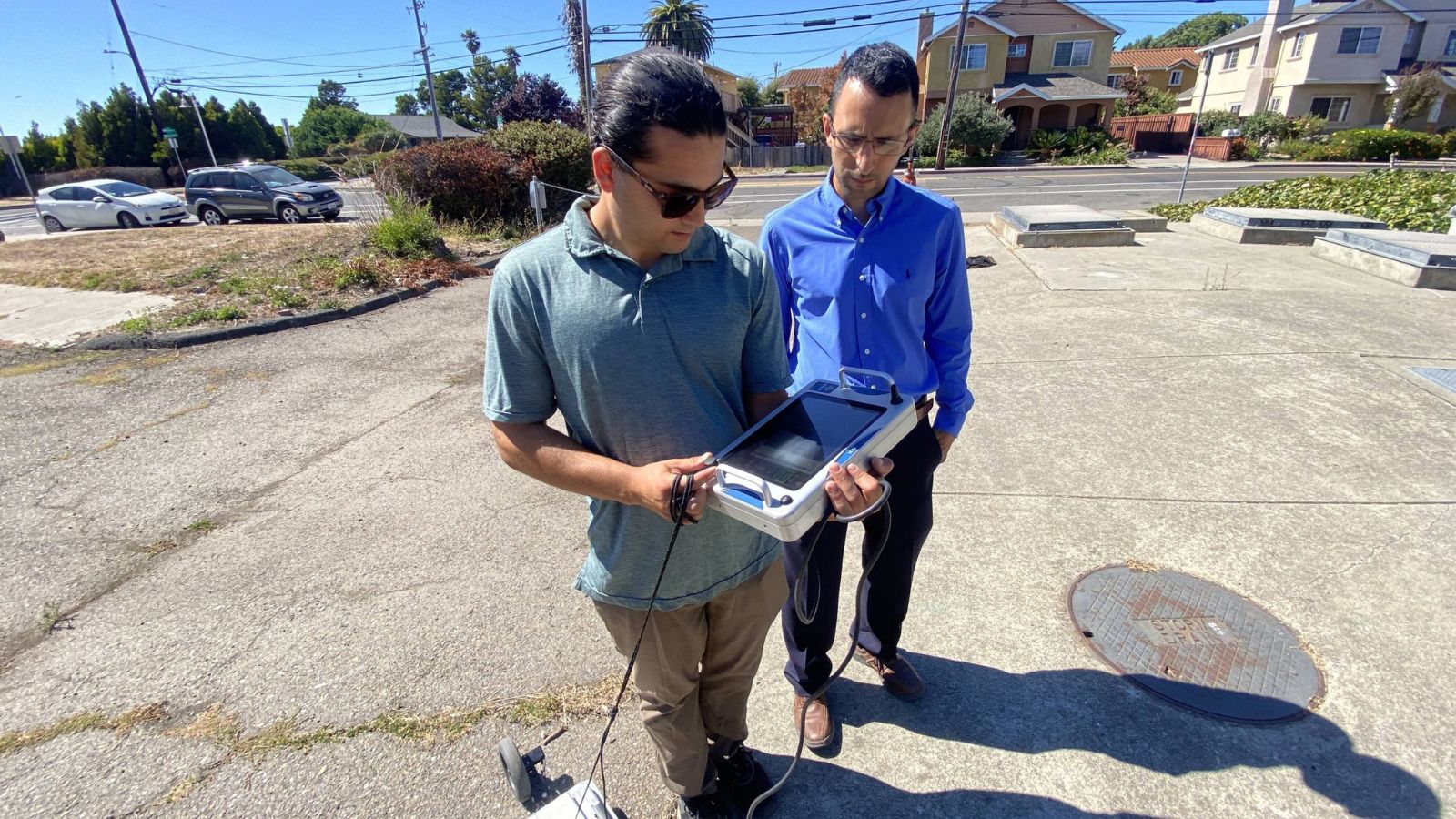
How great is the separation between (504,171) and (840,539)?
468 inches

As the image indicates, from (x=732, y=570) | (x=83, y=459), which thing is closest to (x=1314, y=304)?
(x=732, y=570)

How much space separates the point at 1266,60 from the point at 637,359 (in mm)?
52051

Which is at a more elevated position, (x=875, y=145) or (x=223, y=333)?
(x=875, y=145)

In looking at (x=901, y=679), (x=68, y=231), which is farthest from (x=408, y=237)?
(x=68, y=231)

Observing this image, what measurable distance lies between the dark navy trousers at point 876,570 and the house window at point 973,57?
41.6 meters

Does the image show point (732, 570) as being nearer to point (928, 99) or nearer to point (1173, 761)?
point (1173, 761)

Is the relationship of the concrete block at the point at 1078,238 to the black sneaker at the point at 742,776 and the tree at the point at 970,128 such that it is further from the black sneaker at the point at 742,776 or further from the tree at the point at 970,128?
the tree at the point at 970,128

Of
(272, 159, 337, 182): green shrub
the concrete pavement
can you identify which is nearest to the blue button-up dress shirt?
the concrete pavement

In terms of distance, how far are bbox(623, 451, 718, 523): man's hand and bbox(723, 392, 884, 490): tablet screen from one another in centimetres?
8

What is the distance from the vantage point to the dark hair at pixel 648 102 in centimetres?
118

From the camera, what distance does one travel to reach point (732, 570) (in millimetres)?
1622

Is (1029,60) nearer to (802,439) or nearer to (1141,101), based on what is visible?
(1141,101)

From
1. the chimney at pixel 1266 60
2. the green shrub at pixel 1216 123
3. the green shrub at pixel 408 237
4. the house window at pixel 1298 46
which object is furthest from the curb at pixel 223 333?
the chimney at pixel 1266 60

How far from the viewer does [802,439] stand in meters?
1.37
